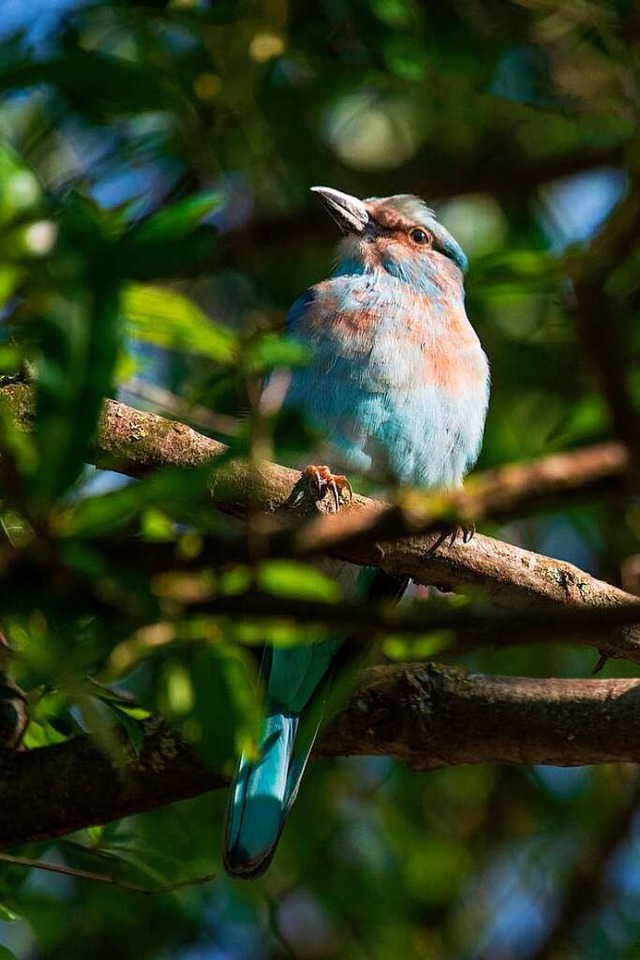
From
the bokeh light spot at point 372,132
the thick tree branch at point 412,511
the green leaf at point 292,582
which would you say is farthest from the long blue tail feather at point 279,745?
the bokeh light spot at point 372,132

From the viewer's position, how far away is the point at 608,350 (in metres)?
1.69

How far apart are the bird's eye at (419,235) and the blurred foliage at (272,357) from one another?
0.21 m

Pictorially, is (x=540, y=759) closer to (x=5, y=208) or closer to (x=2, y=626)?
(x=2, y=626)

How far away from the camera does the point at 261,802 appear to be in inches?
169

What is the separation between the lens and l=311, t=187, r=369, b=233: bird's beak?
219 inches

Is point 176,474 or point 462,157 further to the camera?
point 462,157

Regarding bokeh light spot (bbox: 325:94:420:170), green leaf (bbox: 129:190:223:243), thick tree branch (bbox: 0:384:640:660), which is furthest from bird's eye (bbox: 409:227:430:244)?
green leaf (bbox: 129:190:223:243)

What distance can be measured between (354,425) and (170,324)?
7.56ft

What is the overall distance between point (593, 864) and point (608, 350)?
15.0ft

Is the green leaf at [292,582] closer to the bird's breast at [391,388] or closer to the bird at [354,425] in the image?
the bird at [354,425]

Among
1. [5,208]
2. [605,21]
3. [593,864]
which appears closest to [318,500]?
[5,208]

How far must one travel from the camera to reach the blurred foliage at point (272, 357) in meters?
2.11

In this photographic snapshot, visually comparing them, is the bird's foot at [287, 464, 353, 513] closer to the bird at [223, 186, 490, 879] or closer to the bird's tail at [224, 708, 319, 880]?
the bird at [223, 186, 490, 879]

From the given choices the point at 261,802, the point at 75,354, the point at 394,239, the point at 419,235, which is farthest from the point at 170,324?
the point at 419,235
